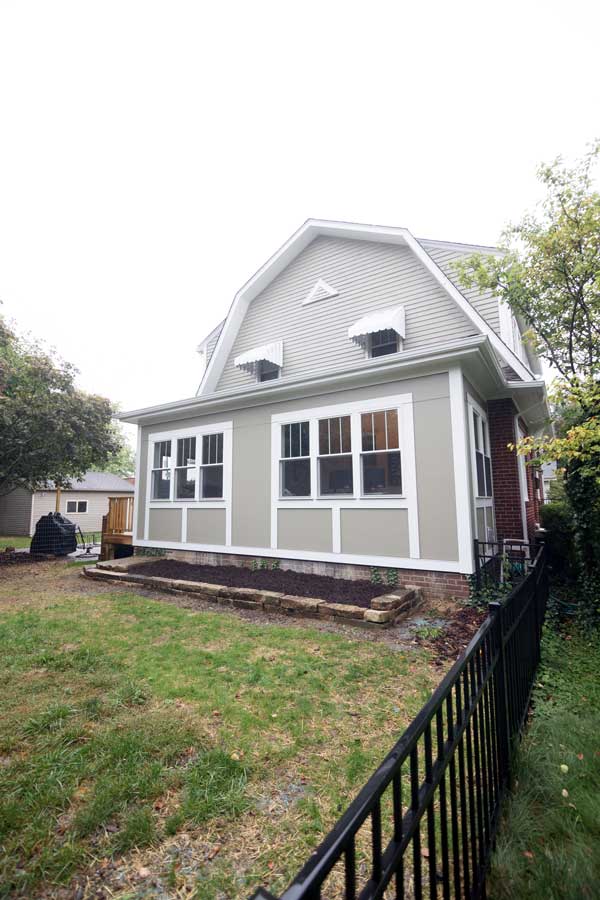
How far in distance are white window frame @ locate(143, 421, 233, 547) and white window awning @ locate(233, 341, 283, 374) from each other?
7.08 ft

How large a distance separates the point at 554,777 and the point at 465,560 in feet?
13.0

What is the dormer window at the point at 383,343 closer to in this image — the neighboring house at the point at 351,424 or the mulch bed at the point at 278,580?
the neighboring house at the point at 351,424

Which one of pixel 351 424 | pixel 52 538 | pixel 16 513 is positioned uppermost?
pixel 351 424

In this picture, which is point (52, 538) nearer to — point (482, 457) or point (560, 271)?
point (482, 457)

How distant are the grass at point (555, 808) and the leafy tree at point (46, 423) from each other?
13.1 meters

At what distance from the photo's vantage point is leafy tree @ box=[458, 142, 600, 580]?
5004 millimetres

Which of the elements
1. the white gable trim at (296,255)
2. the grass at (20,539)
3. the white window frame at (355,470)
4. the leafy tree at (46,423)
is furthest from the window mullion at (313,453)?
the grass at (20,539)

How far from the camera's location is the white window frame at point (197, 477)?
9203mm

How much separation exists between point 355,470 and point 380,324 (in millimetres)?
3566

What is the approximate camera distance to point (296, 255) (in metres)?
11.5

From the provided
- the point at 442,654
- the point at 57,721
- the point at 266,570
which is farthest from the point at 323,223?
the point at 57,721

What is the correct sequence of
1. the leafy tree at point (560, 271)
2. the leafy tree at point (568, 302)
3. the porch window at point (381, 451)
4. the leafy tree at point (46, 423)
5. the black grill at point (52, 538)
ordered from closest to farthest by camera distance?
1. the leafy tree at point (568, 302)
2. the leafy tree at point (560, 271)
3. the porch window at point (381, 451)
4. the leafy tree at point (46, 423)
5. the black grill at point (52, 538)

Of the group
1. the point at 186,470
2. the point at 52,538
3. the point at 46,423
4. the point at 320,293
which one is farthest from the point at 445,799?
the point at 52,538

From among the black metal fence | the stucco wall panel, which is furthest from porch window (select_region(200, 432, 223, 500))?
the black metal fence
